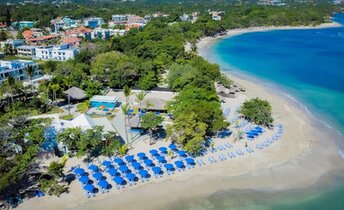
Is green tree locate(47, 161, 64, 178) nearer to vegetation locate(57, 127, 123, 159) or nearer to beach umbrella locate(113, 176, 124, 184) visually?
vegetation locate(57, 127, 123, 159)

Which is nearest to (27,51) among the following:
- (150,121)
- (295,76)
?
(150,121)

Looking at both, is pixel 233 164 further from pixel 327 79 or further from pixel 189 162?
pixel 327 79

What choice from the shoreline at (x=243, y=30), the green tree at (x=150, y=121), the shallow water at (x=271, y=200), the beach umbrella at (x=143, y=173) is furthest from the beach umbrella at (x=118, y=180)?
the shoreline at (x=243, y=30)

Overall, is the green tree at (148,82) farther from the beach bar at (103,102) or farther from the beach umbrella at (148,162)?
the beach umbrella at (148,162)

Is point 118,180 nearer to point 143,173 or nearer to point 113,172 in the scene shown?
point 113,172

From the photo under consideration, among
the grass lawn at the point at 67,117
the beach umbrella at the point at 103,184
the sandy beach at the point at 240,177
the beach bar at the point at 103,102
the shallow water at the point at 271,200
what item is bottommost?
the shallow water at the point at 271,200

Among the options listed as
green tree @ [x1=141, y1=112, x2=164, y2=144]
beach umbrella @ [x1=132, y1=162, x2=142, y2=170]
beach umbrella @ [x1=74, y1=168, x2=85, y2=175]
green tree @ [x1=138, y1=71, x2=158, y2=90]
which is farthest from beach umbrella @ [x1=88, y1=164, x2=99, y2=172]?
green tree @ [x1=138, y1=71, x2=158, y2=90]
